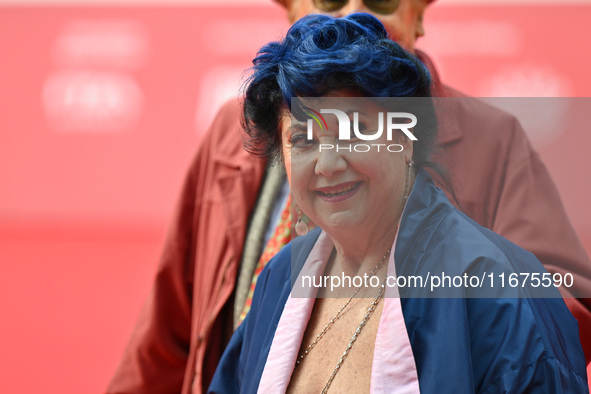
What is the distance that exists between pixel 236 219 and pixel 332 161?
0.92 m

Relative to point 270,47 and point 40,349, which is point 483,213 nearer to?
point 270,47

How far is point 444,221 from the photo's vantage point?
1065 millimetres

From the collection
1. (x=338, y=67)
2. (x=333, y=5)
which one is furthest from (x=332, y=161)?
(x=333, y=5)

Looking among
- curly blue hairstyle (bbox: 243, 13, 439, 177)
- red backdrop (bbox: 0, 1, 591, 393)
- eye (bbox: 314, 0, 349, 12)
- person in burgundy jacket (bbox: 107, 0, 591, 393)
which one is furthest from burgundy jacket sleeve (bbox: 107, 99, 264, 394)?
red backdrop (bbox: 0, 1, 591, 393)

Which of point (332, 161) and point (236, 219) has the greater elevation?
point (236, 219)

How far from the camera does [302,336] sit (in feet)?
3.86

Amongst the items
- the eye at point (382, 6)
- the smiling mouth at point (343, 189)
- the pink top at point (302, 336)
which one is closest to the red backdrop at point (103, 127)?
the eye at point (382, 6)

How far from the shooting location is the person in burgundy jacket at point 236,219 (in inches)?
65.7

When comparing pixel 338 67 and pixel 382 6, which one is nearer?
pixel 338 67

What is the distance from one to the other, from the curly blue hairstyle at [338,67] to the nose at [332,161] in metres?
0.09

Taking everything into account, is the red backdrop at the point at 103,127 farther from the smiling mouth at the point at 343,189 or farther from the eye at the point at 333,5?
the smiling mouth at the point at 343,189

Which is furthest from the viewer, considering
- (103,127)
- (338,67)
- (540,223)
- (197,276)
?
(103,127)

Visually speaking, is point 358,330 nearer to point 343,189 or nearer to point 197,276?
point 343,189

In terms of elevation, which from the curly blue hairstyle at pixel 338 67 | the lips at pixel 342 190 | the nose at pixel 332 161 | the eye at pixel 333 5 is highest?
the eye at pixel 333 5
